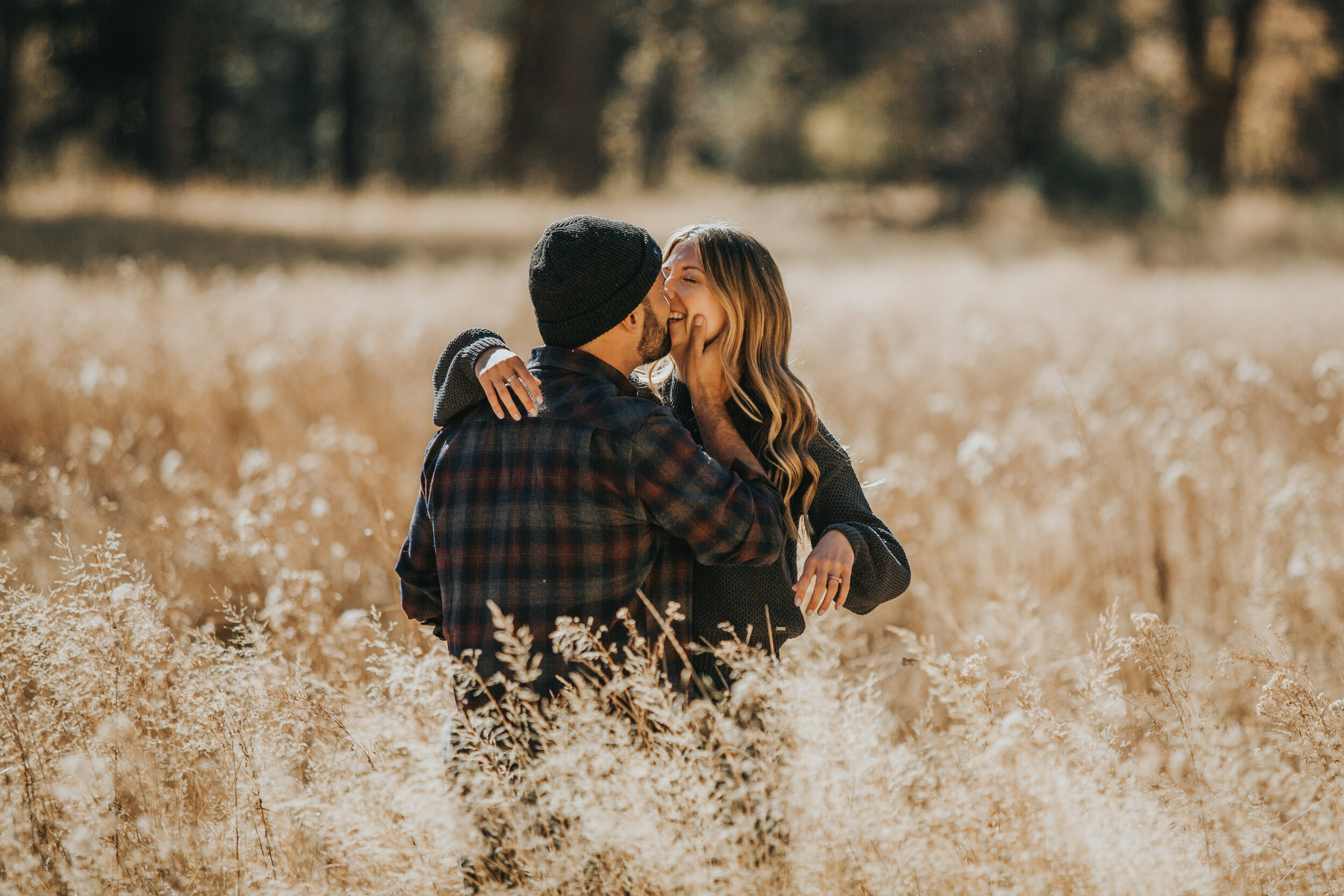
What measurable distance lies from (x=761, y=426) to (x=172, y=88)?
67.8ft

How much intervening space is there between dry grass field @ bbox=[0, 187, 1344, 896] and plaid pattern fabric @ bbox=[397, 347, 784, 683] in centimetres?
15

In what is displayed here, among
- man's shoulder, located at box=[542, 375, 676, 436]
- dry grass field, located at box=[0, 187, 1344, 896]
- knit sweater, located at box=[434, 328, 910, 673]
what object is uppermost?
man's shoulder, located at box=[542, 375, 676, 436]

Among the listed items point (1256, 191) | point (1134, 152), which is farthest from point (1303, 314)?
point (1134, 152)

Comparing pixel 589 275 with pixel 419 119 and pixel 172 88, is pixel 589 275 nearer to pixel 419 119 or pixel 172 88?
pixel 172 88

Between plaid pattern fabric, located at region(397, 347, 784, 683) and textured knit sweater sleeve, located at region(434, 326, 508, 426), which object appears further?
textured knit sweater sleeve, located at region(434, 326, 508, 426)

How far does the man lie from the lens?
1726 mm

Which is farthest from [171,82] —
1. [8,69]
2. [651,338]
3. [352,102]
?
[651,338]

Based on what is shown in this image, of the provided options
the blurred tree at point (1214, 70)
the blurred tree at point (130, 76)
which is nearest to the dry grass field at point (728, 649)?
the blurred tree at point (130, 76)

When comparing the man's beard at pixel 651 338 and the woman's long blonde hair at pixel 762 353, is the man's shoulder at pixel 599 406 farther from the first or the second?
the woman's long blonde hair at pixel 762 353

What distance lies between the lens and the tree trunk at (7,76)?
1859 centimetres

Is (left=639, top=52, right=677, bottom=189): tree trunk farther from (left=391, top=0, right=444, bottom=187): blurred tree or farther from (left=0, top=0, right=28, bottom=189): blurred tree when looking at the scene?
(left=0, top=0, right=28, bottom=189): blurred tree

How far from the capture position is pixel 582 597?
1811mm

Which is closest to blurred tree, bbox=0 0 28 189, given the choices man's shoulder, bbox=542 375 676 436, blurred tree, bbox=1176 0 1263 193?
man's shoulder, bbox=542 375 676 436

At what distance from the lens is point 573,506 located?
5.77 ft
